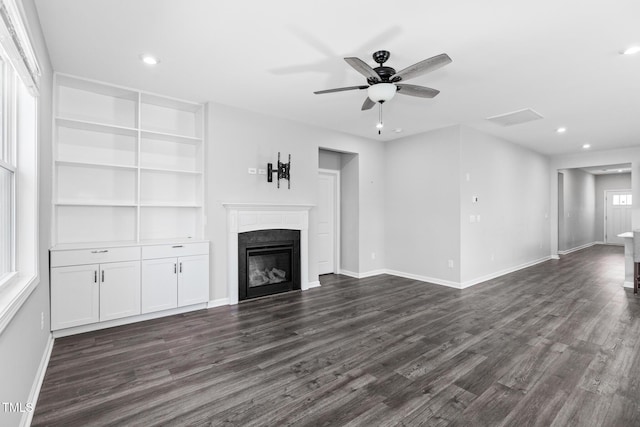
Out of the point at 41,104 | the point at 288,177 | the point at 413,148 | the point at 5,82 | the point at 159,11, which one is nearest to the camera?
the point at 5,82

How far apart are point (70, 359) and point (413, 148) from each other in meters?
5.59

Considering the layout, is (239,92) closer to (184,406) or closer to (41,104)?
(41,104)

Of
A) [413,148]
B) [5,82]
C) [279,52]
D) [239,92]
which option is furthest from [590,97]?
[5,82]

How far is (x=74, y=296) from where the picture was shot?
10.7 feet

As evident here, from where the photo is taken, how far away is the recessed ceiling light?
119 inches

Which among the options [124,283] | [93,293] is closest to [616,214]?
[124,283]

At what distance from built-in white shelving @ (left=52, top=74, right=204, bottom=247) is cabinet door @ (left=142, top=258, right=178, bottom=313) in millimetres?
469

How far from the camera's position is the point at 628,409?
2.08 m

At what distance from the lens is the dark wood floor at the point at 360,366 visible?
203cm

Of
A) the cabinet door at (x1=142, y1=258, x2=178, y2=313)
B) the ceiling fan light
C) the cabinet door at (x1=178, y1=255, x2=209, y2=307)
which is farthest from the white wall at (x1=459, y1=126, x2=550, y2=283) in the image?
the cabinet door at (x1=142, y1=258, x2=178, y2=313)

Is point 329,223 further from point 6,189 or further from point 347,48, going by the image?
point 6,189

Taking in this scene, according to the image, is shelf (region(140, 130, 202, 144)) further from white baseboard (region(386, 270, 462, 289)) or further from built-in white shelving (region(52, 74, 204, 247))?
white baseboard (region(386, 270, 462, 289))

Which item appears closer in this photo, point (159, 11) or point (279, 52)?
point (159, 11)

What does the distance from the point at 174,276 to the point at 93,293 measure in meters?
0.81
